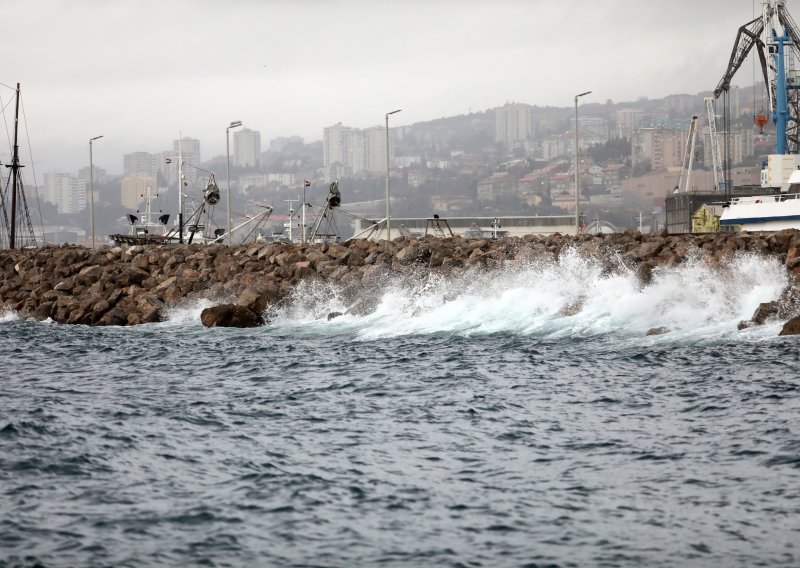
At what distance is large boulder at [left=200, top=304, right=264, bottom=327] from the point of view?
3291 centimetres

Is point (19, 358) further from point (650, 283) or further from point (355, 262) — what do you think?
point (650, 283)

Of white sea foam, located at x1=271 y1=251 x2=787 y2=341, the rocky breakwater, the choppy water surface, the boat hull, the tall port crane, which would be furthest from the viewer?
the tall port crane

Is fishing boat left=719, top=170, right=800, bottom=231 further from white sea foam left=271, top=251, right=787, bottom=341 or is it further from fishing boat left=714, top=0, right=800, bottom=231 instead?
white sea foam left=271, top=251, right=787, bottom=341

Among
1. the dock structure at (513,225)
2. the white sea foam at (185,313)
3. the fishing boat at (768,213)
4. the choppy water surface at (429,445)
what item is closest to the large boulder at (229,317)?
the white sea foam at (185,313)

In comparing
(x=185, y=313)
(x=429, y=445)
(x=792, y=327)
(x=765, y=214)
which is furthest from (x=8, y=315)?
(x=765, y=214)

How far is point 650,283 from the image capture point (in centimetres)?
2983

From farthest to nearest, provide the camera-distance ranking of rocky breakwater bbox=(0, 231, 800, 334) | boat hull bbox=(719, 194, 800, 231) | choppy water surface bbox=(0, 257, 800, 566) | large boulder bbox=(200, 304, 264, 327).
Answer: boat hull bbox=(719, 194, 800, 231), large boulder bbox=(200, 304, 264, 327), rocky breakwater bbox=(0, 231, 800, 334), choppy water surface bbox=(0, 257, 800, 566)

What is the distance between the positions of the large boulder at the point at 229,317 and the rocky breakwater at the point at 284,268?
0.03 m

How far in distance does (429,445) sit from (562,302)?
52.4 ft

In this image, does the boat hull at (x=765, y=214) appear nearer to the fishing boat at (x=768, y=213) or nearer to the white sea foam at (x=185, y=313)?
the fishing boat at (x=768, y=213)

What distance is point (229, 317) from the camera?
33094 millimetres

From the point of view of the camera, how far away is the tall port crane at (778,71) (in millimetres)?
67913

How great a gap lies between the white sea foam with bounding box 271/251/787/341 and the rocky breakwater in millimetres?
485

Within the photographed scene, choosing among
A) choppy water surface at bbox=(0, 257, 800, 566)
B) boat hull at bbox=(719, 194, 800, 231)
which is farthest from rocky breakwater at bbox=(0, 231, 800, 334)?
boat hull at bbox=(719, 194, 800, 231)
